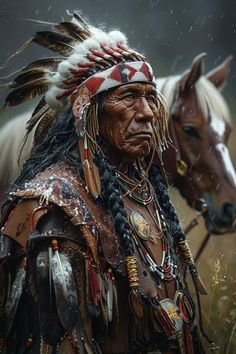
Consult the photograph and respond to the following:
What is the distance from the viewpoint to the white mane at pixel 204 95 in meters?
5.26

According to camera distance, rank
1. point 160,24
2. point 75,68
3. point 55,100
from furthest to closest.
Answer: point 160,24, point 55,100, point 75,68

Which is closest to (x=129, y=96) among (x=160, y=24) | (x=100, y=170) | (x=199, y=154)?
(x=100, y=170)

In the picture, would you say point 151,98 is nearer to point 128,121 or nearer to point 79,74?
point 128,121

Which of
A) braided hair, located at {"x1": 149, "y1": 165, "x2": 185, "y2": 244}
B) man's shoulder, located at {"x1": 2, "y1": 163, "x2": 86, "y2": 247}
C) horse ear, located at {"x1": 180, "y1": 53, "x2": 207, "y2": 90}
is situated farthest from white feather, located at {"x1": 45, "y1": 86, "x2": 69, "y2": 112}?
horse ear, located at {"x1": 180, "y1": 53, "x2": 207, "y2": 90}

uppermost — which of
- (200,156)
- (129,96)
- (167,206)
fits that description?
(200,156)

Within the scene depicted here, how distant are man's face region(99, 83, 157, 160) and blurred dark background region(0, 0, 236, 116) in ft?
5.45

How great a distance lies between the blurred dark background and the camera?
5.24 meters

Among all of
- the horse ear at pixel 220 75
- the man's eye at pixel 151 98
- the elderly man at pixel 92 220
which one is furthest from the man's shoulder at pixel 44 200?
the horse ear at pixel 220 75

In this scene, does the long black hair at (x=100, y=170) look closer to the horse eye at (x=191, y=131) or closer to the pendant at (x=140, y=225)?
the pendant at (x=140, y=225)

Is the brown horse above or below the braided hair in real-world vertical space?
above

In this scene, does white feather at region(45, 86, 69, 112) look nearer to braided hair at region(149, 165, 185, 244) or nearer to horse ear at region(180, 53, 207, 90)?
braided hair at region(149, 165, 185, 244)

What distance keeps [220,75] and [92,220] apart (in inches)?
94.6

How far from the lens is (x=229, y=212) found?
17.2ft

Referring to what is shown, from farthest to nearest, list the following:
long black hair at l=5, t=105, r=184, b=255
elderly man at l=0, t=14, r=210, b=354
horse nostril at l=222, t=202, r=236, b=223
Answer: horse nostril at l=222, t=202, r=236, b=223
long black hair at l=5, t=105, r=184, b=255
elderly man at l=0, t=14, r=210, b=354
